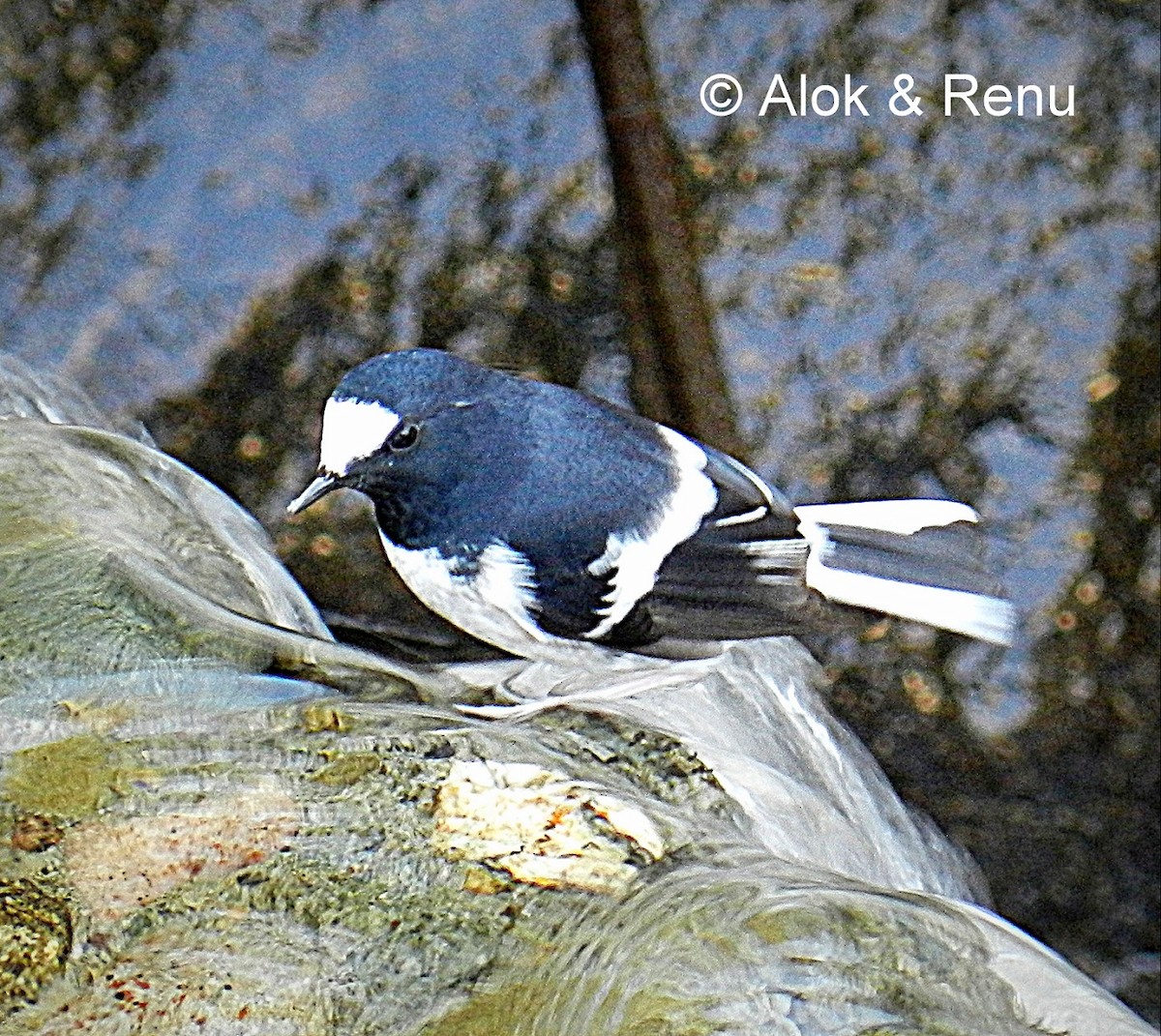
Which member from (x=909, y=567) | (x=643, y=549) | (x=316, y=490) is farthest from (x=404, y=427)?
(x=909, y=567)

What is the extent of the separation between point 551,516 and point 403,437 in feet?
0.86

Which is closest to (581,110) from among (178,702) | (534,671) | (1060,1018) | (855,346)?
(855,346)

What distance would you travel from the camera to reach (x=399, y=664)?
2.34m

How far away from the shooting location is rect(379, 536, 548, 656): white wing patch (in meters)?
2.20

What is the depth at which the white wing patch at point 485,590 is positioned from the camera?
2.20m

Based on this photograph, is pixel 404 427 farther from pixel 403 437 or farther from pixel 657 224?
pixel 657 224

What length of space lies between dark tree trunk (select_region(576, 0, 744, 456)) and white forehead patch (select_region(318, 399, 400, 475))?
58.1 inches

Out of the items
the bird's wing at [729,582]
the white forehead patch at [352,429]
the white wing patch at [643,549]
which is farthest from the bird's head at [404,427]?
the bird's wing at [729,582]

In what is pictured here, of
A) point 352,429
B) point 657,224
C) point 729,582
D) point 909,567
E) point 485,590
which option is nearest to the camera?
point 352,429

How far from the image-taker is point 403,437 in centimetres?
217

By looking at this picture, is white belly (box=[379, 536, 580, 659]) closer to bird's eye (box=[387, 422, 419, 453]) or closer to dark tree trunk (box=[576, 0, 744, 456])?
bird's eye (box=[387, 422, 419, 453])

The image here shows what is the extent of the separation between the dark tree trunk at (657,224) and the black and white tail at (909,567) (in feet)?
3.07

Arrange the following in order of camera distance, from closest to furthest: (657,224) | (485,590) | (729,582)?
1. (485,590)
2. (729,582)
3. (657,224)

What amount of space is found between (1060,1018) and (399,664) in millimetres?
1169
